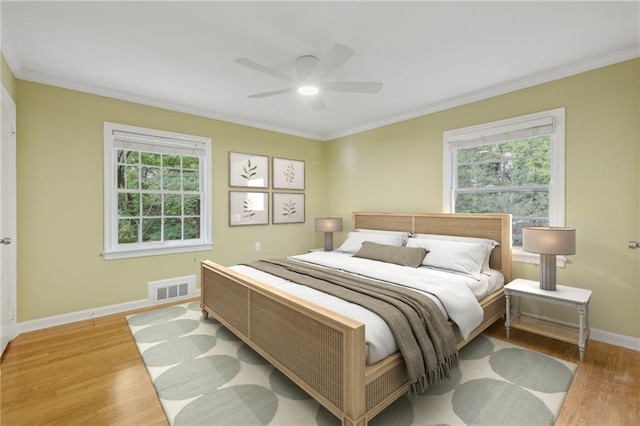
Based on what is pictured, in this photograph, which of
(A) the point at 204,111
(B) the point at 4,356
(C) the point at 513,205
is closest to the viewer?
(B) the point at 4,356

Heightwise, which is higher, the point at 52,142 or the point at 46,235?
the point at 52,142

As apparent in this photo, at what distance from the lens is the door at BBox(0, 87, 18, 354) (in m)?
2.57

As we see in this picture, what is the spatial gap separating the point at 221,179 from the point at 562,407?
4228 mm

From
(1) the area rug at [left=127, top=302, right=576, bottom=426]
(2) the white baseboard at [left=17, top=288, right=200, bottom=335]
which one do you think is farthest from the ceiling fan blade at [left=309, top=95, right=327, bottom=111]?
(2) the white baseboard at [left=17, top=288, right=200, bottom=335]

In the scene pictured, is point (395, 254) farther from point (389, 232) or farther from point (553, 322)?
point (553, 322)

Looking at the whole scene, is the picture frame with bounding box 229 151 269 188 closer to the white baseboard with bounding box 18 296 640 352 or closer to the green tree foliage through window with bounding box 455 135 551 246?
the white baseboard with bounding box 18 296 640 352

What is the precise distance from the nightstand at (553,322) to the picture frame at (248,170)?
11.7 feet

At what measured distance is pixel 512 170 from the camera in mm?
3428

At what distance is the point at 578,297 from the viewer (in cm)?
253

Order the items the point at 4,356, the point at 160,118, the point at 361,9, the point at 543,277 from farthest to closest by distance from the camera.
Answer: the point at 160,118 → the point at 543,277 → the point at 4,356 → the point at 361,9

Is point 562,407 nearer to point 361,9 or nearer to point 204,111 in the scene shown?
point 361,9

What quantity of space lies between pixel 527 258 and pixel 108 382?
13.0ft

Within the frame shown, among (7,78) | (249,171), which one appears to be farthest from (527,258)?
(7,78)

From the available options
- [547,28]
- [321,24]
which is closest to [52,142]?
[321,24]
